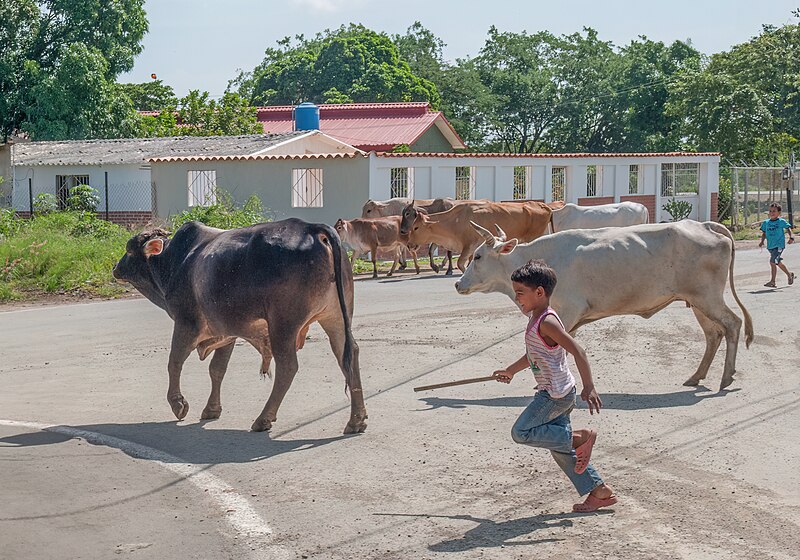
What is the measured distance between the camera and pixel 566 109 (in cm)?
5888

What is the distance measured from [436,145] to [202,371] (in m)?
35.5

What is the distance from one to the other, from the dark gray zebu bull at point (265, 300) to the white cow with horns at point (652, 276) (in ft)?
8.66

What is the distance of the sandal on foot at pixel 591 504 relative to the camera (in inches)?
257

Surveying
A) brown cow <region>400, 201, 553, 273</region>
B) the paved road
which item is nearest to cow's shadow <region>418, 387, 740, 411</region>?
the paved road

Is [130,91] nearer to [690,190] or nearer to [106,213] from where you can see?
[106,213]

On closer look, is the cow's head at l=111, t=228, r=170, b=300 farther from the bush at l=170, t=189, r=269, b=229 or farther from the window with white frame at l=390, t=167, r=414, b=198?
the window with white frame at l=390, t=167, r=414, b=198

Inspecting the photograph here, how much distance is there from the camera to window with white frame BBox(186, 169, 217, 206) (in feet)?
100

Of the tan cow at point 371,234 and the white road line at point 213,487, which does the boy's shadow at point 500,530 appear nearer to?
the white road line at point 213,487

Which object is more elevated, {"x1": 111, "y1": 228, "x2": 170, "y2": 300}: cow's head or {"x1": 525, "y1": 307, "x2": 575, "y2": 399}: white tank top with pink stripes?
{"x1": 111, "y1": 228, "x2": 170, "y2": 300}: cow's head

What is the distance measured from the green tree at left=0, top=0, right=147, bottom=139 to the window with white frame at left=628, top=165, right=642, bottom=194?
58.4 feet

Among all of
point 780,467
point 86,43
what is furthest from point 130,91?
point 780,467

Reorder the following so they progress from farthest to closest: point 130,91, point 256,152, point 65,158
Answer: point 130,91
point 65,158
point 256,152

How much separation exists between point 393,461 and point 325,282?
69.1 inches

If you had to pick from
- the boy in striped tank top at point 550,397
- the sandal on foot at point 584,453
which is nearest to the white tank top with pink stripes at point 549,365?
the boy in striped tank top at point 550,397
